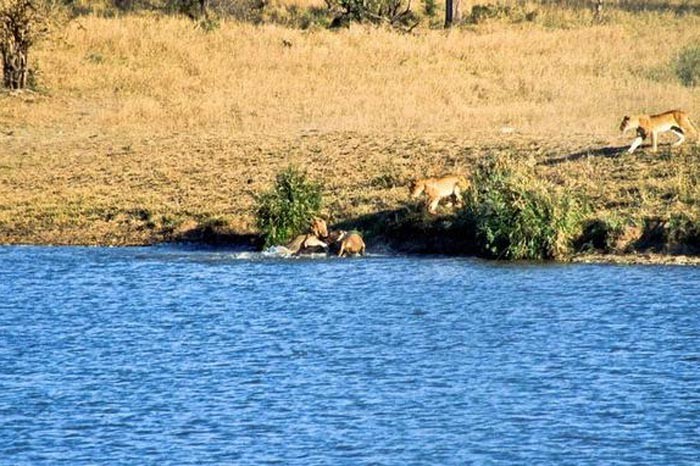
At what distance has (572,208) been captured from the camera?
23719 millimetres

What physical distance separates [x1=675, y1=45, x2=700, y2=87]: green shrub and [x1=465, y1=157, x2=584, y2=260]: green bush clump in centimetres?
1316

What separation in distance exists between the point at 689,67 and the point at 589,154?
388 inches

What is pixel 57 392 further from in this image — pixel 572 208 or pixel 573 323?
pixel 572 208

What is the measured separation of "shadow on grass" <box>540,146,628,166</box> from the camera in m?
27.9

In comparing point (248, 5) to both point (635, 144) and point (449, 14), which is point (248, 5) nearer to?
point (449, 14)

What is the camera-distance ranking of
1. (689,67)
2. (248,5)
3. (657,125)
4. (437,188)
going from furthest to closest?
1. (248,5)
2. (689,67)
3. (657,125)
4. (437,188)

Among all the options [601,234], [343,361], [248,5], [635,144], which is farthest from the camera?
[248,5]

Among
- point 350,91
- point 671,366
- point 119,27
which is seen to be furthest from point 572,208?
point 119,27

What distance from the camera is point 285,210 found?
82.7ft

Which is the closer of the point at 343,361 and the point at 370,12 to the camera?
the point at 343,361

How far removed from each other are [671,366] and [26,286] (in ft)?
33.5

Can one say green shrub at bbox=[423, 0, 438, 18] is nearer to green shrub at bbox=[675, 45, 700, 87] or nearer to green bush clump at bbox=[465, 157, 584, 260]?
green shrub at bbox=[675, 45, 700, 87]

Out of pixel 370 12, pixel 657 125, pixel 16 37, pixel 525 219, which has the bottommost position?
pixel 525 219

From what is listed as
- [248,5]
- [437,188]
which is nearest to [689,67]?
[437,188]
